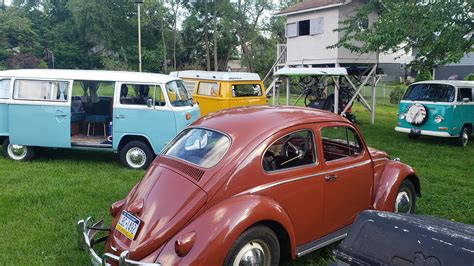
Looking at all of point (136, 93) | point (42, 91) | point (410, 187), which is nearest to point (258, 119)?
point (410, 187)

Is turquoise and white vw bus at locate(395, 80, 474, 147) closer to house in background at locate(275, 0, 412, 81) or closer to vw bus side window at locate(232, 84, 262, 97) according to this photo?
vw bus side window at locate(232, 84, 262, 97)

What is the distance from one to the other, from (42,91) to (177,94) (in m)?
2.88

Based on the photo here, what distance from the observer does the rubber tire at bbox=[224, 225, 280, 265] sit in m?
3.66

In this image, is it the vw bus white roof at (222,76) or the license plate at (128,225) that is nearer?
the license plate at (128,225)

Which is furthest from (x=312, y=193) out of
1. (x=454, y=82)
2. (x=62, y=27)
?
(x=62, y=27)

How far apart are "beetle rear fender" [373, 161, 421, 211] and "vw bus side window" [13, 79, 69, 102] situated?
22.0 ft

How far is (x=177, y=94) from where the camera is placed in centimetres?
941

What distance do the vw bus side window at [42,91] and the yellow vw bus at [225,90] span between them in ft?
19.3

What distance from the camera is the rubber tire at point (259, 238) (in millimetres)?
3664

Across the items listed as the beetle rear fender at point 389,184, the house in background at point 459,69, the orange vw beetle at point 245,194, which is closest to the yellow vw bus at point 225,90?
the beetle rear fender at point 389,184

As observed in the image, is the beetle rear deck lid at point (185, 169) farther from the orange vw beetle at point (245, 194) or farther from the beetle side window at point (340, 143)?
the beetle side window at point (340, 143)

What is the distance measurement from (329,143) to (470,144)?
9723mm

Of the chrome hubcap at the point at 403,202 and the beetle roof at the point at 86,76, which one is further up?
the beetle roof at the point at 86,76

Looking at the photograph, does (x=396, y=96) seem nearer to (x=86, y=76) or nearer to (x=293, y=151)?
(x=86, y=76)
